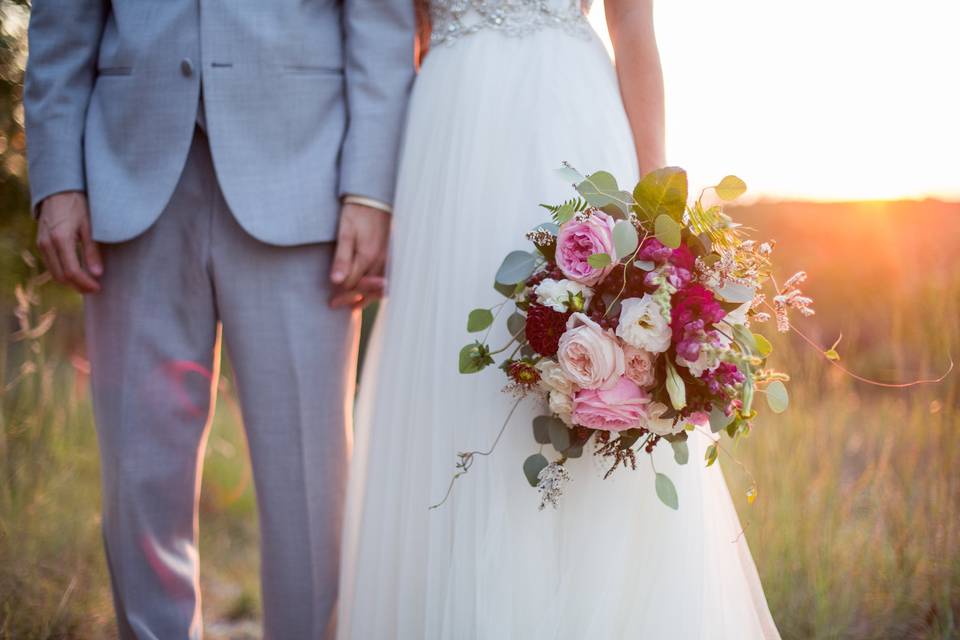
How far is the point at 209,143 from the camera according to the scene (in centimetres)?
178

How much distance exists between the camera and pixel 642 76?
1.73 metres

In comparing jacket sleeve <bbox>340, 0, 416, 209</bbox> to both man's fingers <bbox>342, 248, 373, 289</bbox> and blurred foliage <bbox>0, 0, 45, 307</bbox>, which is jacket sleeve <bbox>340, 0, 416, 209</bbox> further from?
blurred foliage <bbox>0, 0, 45, 307</bbox>

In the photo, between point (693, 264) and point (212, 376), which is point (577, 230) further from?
point (212, 376)

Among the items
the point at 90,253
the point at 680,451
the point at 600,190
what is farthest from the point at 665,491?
the point at 90,253

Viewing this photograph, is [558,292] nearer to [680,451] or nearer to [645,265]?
[645,265]

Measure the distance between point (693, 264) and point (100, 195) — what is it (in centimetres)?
133

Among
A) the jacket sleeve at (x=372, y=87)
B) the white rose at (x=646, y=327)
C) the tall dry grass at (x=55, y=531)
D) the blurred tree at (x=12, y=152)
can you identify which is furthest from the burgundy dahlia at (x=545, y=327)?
the blurred tree at (x=12, y=152)

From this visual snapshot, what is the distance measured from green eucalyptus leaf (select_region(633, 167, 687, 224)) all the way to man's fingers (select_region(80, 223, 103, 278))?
4.15 feet

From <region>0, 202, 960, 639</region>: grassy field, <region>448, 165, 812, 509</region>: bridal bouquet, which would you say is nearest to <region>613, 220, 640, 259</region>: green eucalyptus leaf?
<region>448, 165, 812, 509</region>: bridal bouquet

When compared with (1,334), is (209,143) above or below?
above

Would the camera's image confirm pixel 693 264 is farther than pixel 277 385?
No

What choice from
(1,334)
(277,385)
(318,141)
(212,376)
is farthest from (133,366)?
(1,334)

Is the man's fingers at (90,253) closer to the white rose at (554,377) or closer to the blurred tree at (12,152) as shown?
the blurred tree at (12,152)

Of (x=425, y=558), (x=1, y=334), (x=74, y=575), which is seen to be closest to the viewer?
(x=425, y=558)
